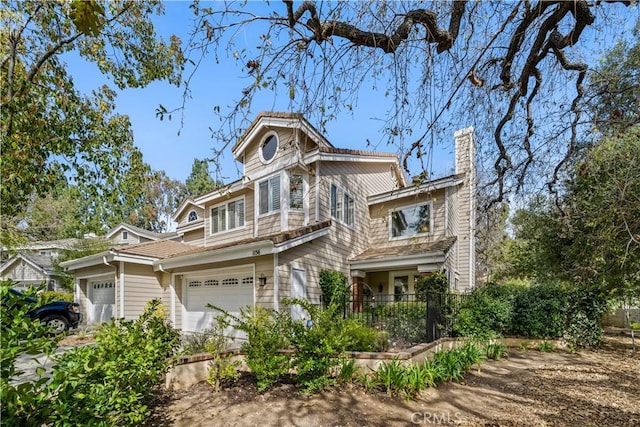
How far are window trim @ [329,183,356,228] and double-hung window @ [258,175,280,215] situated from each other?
1976 mm

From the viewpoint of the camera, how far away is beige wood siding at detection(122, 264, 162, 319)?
12.5 meters

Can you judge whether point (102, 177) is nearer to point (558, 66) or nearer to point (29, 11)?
point (29, 11)

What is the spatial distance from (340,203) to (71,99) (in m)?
8.59

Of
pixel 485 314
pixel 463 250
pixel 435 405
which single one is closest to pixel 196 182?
pixel 463 250

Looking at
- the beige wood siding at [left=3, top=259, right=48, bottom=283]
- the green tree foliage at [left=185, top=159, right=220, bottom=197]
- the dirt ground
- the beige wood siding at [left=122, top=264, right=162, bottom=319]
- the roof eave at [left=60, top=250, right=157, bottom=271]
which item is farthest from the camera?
the green tree foliage at [left=185, top=159, right=220, bottom=197]

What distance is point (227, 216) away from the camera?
14109mm

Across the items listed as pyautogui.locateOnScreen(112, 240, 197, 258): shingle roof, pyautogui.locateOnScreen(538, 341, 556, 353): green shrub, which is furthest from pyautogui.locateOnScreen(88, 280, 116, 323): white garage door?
pyautogui.locateOnScreen(538, 341, 556, 353): green shrub

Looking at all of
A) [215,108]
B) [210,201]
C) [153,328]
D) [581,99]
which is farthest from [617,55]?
[210,201]

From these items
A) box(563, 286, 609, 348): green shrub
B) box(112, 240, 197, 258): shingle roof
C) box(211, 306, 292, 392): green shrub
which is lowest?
box(563, 286, 609, 348): green shrub

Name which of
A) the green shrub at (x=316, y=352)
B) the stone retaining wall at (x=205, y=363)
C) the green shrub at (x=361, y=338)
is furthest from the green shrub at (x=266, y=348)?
the green shrub at (x=361, y=338)

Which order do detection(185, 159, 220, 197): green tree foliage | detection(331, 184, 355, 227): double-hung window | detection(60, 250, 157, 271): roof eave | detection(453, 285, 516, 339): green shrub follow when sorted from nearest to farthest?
detection(453, 285, 516, 339): green shrub, detection(60, 250, 157, 271): roof eave, detection(331, 184, 355, 227): double-hung window, detection(185, 159, 220, 197): green tree foliage

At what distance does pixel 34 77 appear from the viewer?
688 cm

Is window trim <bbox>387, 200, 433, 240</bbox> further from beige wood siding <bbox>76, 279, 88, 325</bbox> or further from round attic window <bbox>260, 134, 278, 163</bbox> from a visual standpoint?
beige wood siding <bbox>76, 279, 88, 325</bbox>

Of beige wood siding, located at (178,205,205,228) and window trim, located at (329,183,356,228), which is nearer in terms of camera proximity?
window trim, located at (329,183,356,228)
